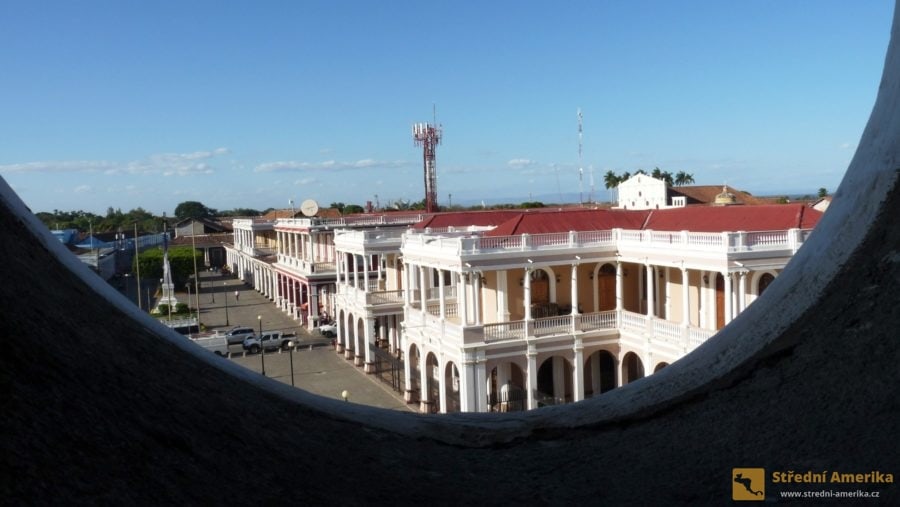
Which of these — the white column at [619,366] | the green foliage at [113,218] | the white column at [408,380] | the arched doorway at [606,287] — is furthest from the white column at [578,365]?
the green foliage at [113,218]

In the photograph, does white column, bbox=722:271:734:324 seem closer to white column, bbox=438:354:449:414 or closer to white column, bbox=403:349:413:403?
white column, bbox=438:354:449:414

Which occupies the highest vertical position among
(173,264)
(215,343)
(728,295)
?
(728,295)

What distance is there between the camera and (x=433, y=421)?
4.52m

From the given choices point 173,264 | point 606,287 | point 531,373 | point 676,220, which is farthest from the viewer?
point 173,264

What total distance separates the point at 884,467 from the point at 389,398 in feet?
92.6

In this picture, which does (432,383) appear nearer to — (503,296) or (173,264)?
(503,296)

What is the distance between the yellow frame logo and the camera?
3.41m

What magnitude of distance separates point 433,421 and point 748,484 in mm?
1807

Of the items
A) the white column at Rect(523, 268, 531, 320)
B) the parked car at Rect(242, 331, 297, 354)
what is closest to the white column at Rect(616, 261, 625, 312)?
the white column at Rect(523, 268, 531, 320)

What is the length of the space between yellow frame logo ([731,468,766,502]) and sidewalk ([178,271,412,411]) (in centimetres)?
1759

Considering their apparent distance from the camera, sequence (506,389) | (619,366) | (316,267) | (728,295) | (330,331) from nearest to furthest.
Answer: (728,295) < (506,389) < (619,366) < (330,331) < (316,267)

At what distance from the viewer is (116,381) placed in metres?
3.26

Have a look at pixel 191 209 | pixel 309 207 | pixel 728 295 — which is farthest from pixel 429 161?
pixel 191 209

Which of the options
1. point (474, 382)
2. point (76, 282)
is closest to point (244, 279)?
point (474, 382)
